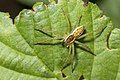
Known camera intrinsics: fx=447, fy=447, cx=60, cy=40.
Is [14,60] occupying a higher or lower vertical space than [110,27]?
lower

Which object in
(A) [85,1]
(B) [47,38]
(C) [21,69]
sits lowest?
(C) [21,69]

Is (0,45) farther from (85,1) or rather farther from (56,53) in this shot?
(85,1)

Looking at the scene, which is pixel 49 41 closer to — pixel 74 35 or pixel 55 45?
pixel 55 45

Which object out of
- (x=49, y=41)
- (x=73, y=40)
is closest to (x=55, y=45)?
(x=49, y=41)

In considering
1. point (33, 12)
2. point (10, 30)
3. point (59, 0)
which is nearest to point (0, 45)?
point (10, 30)

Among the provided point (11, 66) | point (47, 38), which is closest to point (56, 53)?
point (47, 38)

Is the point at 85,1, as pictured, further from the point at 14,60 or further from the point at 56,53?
the point at 14,60
